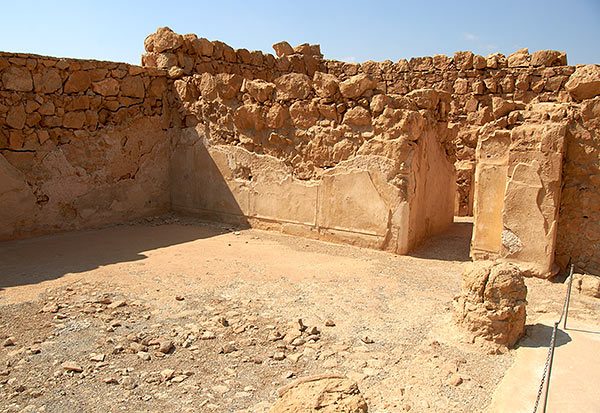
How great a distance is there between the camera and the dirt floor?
2.54 m

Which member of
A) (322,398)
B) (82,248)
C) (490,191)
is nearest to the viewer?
(322,398)

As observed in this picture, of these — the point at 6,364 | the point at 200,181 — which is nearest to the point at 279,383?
the point at 6,364

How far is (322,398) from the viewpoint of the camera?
1.70 m

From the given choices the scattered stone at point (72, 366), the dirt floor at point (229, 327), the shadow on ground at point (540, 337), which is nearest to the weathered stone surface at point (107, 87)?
the dirt floor at point (229, 327)

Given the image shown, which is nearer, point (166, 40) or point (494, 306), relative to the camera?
point (494, 306)

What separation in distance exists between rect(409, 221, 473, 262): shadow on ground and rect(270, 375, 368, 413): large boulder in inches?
151

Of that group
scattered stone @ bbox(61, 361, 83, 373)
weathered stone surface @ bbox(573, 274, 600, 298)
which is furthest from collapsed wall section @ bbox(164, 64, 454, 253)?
scattered stone @ bbox(61, 361, 83, 373)

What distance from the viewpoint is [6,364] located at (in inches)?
110

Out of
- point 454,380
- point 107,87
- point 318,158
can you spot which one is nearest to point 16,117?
point 107,87

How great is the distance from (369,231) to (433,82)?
636 centimetres

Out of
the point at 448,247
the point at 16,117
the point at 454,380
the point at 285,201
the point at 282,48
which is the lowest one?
the point at 454,380

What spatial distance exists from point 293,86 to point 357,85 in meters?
0.96

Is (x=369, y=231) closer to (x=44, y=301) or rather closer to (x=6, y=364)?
(x=44, y=301)

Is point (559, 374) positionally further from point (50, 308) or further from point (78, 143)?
point (78, 143)
